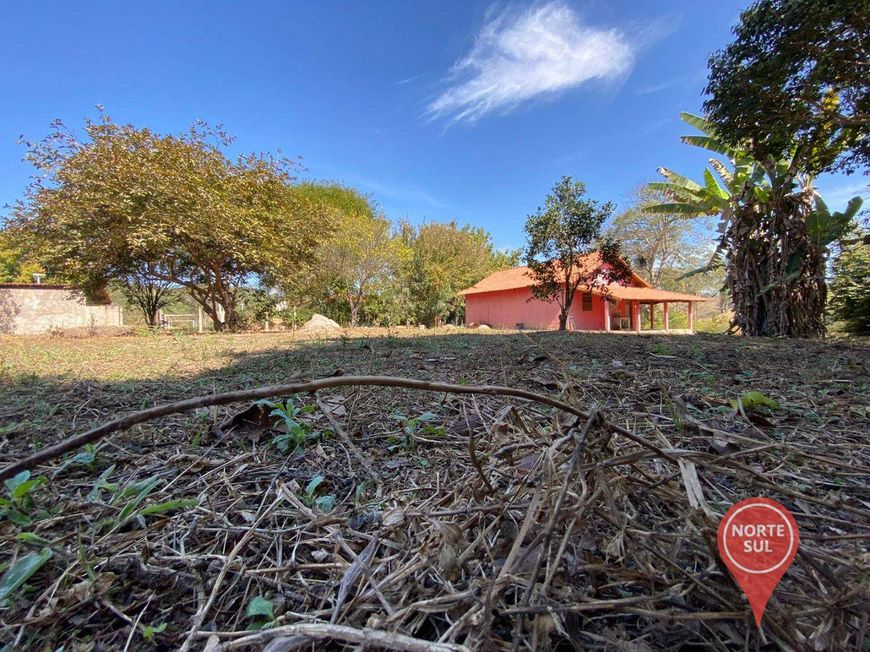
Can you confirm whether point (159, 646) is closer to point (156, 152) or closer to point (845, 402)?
point (845, 402)

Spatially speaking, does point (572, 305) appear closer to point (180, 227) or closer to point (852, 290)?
point (852, 290)

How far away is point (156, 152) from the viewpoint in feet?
34.7

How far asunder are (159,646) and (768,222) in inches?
408

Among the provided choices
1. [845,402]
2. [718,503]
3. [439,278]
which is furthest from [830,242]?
[439,278]

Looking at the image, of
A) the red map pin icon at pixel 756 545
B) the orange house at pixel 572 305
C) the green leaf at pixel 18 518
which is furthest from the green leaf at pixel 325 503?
the orange house at pixel 572 305

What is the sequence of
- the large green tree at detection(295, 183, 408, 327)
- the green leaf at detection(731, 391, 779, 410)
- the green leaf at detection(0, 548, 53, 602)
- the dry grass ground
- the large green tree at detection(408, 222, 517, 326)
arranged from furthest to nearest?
the large green tree at detection(408, 222, 517, 326) < the large green tree at detection(295, 183, 408, 327) < the green leaf at detection(731, 391, 779, 410) < the green leaf at detection(0, 548, 53, 602) < the dry grass ground

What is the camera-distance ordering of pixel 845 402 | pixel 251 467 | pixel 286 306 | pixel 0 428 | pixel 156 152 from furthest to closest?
pixel 286 306
pixel 156 152
pixel 845 402
pixel 0 428
pixel 251 467

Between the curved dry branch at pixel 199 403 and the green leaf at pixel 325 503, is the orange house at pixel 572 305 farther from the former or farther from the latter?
the curved dry branch at pixel 199 403

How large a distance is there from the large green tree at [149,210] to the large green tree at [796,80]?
11.3 m

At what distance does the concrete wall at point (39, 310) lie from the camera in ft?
48.5

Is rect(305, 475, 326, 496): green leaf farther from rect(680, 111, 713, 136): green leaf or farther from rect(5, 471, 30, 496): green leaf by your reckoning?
rect(680, 111, 713, 136): green leaf

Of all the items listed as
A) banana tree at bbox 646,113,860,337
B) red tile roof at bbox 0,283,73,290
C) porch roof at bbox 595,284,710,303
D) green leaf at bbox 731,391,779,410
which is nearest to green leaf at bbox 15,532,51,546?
green leaf at bbox 731,391,779,410

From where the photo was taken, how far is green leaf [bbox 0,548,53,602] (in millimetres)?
722

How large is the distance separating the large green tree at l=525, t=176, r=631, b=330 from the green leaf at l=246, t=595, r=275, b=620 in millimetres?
10084
